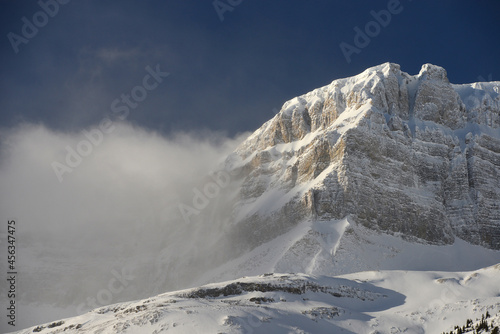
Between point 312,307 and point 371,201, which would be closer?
point 312,307

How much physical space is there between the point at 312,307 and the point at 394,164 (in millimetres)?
90573

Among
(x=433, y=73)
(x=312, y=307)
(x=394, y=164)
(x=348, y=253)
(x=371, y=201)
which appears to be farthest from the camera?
(x=433, y=73)

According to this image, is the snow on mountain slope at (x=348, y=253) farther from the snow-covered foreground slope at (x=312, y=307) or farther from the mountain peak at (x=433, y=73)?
the mountain peak at (x=433, y=73)

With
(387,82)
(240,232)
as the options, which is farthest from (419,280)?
(387,82)

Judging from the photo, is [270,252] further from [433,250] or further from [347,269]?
[433,250]

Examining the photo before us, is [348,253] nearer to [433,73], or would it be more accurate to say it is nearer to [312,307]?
[312,307]

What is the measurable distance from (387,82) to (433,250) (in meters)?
63.4

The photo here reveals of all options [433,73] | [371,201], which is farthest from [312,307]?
[433,73]

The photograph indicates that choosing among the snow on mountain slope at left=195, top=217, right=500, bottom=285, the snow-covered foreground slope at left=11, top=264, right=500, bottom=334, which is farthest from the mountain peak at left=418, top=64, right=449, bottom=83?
the snow-covered foreground slope at left=11, top=264, right=500, bottom=334

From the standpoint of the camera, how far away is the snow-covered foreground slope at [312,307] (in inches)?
2704

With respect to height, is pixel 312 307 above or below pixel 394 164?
below

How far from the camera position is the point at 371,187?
504 feet

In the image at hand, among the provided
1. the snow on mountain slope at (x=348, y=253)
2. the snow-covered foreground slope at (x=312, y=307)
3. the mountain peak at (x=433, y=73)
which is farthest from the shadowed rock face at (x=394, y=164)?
the snow-covered foreground slope at (x=312, y=307)

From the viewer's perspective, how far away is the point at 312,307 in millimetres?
78312
